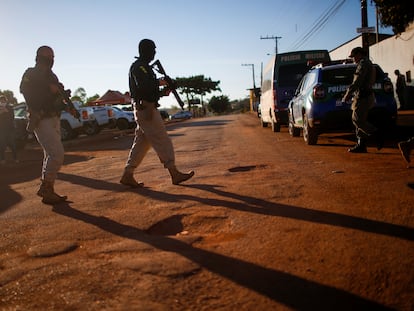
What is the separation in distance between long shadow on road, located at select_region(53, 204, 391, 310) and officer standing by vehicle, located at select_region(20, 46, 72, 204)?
210cm

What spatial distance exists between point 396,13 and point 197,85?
6665 cm

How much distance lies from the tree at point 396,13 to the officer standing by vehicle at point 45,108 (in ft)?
53.8

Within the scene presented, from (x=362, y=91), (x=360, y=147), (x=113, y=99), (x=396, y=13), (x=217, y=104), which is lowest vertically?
(x=360, y=147)

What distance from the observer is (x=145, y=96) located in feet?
16.8

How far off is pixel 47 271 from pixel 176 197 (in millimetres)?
2073

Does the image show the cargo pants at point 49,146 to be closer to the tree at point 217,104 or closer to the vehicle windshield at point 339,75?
the vehicle windshield at point 339,75

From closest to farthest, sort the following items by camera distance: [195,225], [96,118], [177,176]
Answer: [195,225] < [177,176] < [96,118]

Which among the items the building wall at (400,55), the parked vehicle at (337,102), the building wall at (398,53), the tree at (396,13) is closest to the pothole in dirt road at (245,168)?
the parked vehicle at (337,102)

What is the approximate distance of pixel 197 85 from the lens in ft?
276

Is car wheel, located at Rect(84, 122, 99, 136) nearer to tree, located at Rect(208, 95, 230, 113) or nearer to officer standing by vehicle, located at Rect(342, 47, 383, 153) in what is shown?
officer standing by vehicle, located at Rect(342, 47, 383, 153)

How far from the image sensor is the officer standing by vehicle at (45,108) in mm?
4828

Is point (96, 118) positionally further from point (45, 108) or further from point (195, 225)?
point (195, 225)

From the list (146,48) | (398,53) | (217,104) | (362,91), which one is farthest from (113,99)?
(217,104)

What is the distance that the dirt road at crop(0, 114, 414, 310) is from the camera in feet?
7.52
